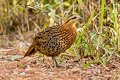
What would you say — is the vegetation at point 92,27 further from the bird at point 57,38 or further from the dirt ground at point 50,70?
the bird at point 57,38

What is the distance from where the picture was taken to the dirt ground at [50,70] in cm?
458

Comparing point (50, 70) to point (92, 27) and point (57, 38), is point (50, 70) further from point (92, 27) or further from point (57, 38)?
point (92, 27)

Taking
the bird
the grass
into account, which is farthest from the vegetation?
the bird

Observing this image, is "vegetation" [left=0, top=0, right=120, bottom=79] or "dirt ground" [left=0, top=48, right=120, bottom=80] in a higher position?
"vegetation" [left=0, top=0, right=120, bottom=79]

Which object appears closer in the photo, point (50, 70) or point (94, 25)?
point (50, 70)

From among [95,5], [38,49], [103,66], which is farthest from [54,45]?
[95,5]

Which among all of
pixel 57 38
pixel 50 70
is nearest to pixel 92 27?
pixel 57 38

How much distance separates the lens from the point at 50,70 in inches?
199

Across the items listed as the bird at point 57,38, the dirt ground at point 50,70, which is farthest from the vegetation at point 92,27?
the bird at point 57,38

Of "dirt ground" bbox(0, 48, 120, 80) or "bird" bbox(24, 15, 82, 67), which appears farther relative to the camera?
"bird" bbox(24, 15, 82, 67)

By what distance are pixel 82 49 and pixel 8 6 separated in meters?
3.98

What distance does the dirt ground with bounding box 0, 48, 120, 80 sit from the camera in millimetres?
4578

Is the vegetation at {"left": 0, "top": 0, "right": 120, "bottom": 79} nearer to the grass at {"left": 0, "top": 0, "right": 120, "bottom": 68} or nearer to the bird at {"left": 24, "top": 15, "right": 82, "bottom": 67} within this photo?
the grass at {"left": 0, "top": 0, "right": 120, "bottom": 68}

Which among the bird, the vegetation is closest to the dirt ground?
the vegetation
